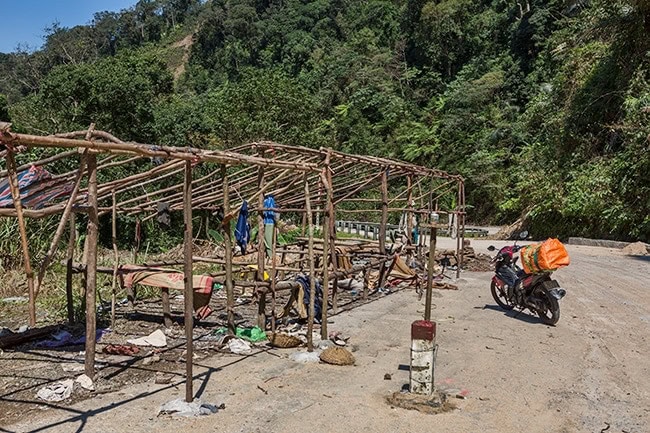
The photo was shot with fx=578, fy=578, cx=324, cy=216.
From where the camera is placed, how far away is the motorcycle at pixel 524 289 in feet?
27.7

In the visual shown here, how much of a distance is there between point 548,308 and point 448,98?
93.5 ft

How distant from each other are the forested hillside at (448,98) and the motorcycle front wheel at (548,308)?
11.3 metres

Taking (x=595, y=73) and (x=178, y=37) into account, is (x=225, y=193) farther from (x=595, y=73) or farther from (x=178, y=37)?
(x=178, y=37)

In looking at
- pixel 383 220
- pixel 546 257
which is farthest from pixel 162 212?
pixel 546 257

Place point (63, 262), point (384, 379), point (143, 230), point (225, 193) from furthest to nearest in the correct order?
point (143, 230)
point (63, 262)
point (225, 193)
point (384, 379)

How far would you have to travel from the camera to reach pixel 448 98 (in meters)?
35.4

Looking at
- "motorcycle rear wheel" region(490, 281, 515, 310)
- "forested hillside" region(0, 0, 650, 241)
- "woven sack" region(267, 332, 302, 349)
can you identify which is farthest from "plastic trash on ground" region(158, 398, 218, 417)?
"forested hillside" region(0, 0, 650, 241)

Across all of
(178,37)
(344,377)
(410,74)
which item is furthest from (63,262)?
(178,37)

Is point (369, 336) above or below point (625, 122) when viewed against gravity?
below

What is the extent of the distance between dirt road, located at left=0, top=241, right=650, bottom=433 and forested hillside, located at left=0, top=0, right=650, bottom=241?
1214cm

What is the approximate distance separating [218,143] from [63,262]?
11.4m

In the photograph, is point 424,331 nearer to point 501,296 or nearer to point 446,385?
Answer: point 446,385

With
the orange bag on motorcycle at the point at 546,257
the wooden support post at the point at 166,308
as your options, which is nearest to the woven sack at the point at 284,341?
the wooden support post at the point at 166,308

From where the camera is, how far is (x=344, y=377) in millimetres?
6004
